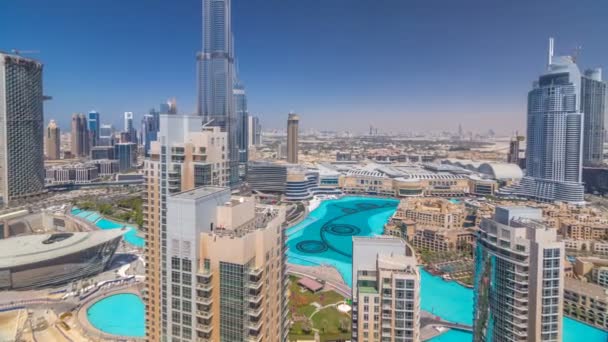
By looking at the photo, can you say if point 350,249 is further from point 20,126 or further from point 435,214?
point 20,126

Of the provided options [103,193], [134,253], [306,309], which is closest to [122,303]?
[134,253]

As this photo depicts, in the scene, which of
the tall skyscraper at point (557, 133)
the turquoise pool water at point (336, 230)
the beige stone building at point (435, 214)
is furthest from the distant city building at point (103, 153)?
the tall skyscraper at point (557, 133)

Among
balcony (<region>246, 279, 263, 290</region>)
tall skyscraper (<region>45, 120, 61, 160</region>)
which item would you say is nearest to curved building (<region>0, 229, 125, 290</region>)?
balcony (<region>246, 279, 263, 290</region>)

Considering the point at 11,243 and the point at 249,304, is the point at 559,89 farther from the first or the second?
the point at 11,243

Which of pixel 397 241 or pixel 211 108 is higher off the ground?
pixel 211 108

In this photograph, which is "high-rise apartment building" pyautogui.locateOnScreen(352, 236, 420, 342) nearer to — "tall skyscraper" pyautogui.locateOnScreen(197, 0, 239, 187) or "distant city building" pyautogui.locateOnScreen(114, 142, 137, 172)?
"tall skyscraper" pyautogui.locateOnScreen(197, 0, 239, 187)

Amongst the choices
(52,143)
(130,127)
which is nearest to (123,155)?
(52,143)
